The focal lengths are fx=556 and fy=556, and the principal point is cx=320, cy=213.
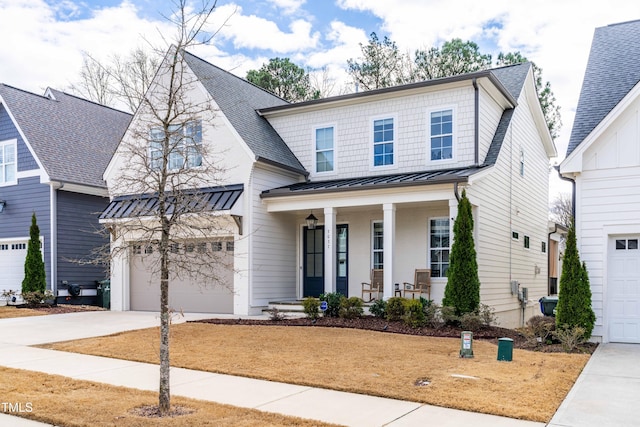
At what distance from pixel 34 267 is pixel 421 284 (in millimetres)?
11807

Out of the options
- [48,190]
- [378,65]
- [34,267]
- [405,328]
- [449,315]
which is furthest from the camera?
[378,65]

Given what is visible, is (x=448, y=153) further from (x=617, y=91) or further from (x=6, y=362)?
(x=6, y=362)

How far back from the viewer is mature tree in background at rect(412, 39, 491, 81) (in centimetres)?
2591

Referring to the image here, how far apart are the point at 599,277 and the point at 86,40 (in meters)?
15.4

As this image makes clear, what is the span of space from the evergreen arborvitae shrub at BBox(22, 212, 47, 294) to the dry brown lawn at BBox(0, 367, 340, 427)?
439 inches

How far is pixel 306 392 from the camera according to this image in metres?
6.42

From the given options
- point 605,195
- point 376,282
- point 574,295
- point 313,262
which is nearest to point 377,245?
point 376,282

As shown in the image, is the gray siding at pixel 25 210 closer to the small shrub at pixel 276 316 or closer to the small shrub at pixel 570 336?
the small shrub at pixel 276 316

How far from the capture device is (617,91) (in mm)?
11492

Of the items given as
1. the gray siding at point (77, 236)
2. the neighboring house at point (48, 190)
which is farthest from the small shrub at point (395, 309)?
the neighboring house at point (48, 190)

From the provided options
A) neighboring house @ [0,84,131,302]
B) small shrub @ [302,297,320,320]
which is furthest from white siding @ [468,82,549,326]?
neighboring house @ [0,84,131,302]

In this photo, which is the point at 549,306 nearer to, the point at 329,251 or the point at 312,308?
the point at 329,251

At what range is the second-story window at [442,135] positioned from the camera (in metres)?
14.0

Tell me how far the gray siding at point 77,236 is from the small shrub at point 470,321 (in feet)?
38.3
